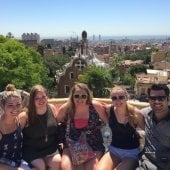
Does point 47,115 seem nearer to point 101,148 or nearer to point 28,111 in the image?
point 28,111

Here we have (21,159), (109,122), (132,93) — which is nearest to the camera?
(21,159)

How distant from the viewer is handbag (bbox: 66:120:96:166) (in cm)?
491

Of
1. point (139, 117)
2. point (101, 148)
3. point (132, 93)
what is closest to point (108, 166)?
point (101, 148)

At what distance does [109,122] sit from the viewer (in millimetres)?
5121

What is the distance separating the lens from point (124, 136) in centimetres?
500

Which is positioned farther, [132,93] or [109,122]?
[132,93]

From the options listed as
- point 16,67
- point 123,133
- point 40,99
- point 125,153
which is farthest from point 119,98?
point 16,67

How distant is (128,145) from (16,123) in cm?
126

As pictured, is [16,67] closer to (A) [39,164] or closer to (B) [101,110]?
(B) [101,110]

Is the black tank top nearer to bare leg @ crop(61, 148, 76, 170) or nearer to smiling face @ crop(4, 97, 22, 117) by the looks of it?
bare leg @ crop(61, 148, 76, 170)

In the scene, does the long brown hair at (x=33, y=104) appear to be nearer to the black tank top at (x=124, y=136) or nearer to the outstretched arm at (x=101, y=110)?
the outstretched arm at (x=101, y=110)

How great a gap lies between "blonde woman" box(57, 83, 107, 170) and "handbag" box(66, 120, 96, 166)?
→ 3 centimetres

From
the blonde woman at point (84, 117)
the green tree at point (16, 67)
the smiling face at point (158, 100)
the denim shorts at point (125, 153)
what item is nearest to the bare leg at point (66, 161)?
the blonde woman at point (84, 117)

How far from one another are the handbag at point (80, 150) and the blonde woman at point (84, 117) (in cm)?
3
